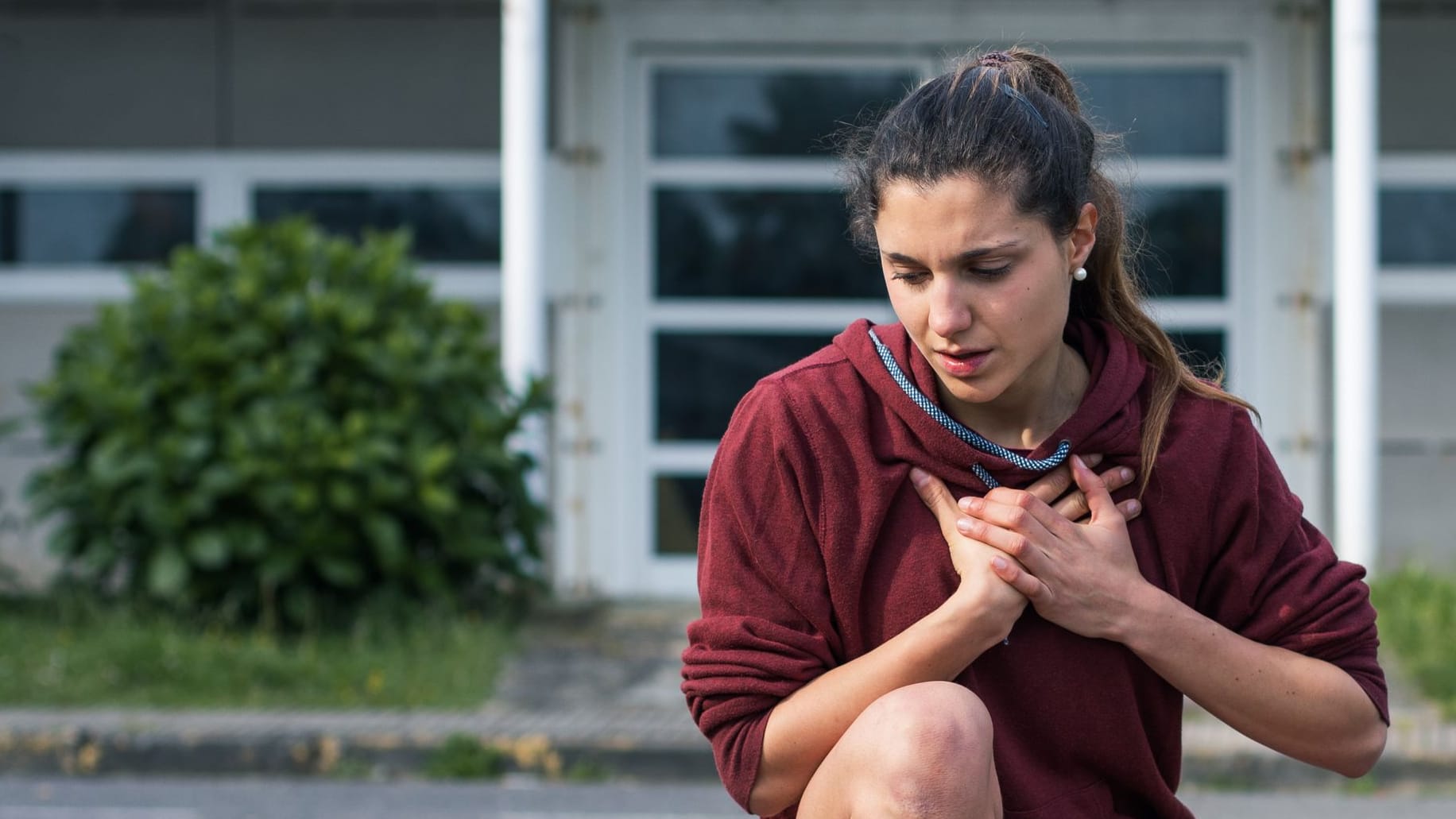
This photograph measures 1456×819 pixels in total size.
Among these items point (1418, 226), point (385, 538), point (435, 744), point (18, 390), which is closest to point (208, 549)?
point (385, 538)

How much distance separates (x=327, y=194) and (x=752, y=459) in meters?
7.79

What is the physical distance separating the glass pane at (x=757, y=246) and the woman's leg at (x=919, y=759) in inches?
291

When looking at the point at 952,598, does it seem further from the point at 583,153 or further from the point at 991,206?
the point at 583,153

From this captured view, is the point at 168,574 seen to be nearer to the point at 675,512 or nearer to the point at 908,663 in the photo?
the point at 675,512

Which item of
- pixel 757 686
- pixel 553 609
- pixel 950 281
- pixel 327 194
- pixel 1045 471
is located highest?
pixel 327 194

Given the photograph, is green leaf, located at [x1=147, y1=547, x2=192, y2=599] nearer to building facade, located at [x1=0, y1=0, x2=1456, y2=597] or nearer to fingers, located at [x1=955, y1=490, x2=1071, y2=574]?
building facade, located at [x1=0, y1=0, x2=1456, y2=597]

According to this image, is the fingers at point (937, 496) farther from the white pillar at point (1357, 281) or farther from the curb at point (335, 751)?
the white pillar at point (1357, 281)

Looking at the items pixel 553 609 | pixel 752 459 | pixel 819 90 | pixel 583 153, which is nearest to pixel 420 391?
pixel 553 609

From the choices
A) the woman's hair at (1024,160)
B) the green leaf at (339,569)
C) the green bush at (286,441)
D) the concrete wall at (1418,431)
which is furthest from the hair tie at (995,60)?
the concrete wall at (1418,431)

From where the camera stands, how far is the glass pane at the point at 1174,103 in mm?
9430

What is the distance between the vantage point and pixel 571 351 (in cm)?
948

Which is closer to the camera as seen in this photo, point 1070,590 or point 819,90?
point 1070,590

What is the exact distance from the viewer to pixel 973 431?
7.95 ft

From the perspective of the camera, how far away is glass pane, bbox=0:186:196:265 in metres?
9.80
